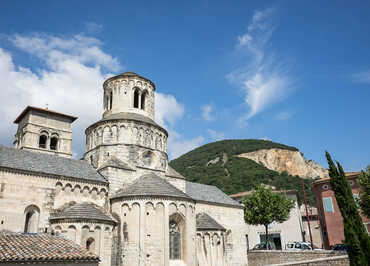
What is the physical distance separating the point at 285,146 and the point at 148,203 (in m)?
105

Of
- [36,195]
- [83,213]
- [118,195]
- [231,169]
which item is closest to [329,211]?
[118,195]

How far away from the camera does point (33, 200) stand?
20031 mm

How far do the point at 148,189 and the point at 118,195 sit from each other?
239cm

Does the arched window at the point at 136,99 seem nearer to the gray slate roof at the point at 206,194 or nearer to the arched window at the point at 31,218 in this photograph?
the gray slate roof at the point at 206,194

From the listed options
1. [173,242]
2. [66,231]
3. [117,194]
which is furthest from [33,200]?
[173,242]

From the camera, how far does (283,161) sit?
4257 inches

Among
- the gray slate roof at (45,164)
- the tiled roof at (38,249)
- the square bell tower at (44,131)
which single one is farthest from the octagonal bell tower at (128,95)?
the tiled roof at (38,249)

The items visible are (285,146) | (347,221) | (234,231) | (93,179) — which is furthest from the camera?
(285,146)

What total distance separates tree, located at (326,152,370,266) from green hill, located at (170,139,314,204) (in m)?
47.2

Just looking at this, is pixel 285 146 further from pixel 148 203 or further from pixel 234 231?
pixel 148 203

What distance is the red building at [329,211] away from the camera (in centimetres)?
3438

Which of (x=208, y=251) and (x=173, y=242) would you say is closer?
(x=173, y=242)

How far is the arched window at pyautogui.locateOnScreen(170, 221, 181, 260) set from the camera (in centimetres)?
2158

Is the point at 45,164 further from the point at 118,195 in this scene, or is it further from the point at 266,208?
the point at 266,208
